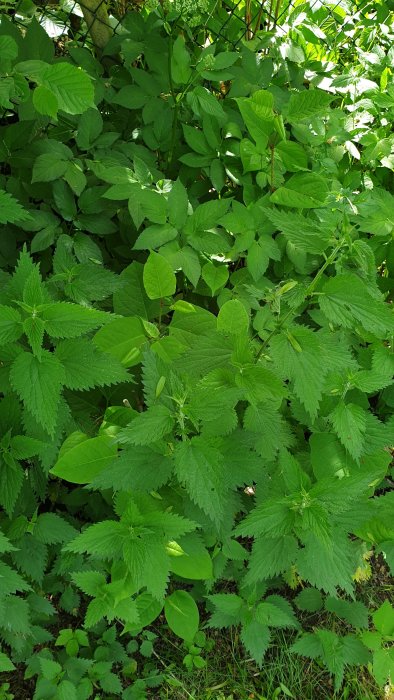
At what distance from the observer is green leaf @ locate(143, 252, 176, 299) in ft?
5.98

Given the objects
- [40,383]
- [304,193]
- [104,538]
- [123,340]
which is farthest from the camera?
[304,193]

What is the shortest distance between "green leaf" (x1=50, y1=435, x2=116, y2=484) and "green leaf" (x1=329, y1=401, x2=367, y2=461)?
63 cm

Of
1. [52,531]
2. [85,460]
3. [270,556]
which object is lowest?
[52,531]

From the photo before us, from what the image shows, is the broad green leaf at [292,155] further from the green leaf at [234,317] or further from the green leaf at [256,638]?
the green leaf at [256,638]

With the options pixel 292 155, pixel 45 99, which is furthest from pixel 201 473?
pixel 292 155

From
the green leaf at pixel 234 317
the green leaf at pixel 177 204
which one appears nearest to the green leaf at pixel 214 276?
the green leaf at pixel 177 204

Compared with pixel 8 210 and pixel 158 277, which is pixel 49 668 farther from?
pixel 8 210

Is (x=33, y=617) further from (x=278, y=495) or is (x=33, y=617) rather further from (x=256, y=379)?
(x=256, y=379)

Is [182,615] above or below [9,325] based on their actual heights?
below

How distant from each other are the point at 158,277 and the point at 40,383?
58cm

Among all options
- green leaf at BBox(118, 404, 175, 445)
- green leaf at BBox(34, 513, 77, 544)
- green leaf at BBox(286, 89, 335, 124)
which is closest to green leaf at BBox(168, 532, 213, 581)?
green leaf at BBox(34, 513, 77, 544)

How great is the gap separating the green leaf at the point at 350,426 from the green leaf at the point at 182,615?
662mm

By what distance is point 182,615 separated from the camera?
183cm

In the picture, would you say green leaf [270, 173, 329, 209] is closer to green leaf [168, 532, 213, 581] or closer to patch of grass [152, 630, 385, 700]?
green leaf [168, 532, 213, 581]
